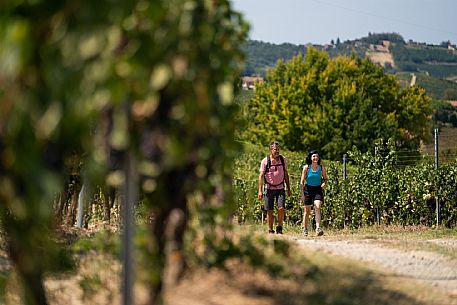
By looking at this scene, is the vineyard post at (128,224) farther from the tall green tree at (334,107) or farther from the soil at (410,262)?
the tall green tree at (334,107)

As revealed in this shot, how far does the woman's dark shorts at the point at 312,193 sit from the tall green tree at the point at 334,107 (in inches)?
1302

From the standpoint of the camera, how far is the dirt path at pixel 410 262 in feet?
20.4

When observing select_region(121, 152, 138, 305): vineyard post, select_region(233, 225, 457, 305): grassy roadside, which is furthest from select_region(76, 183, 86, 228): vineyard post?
select_region(121, 152, 138, 305): vineyard post

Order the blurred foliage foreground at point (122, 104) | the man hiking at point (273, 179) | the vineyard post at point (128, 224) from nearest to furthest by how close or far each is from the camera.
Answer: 1. the blurred foliage foreground at point (122, 104)
2. the vineyard post at point (128, 224)
3. the man hiking at point (273, 179)

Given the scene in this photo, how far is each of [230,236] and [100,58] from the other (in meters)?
2.99

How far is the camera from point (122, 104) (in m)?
3.35

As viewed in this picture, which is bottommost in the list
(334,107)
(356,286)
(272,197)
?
(356,286)

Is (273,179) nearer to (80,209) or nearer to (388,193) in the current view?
(80,209)

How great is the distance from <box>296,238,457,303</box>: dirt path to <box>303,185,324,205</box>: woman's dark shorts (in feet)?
15.9

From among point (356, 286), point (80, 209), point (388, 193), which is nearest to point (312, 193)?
point (80, 209)

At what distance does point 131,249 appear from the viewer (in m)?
3.69

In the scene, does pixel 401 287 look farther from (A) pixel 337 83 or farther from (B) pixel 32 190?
(A) pixel 337 83

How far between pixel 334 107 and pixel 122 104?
4579cm

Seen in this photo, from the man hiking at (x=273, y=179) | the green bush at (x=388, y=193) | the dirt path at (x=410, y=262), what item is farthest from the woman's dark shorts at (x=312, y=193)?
the dirt path at (x=410, y=262)
